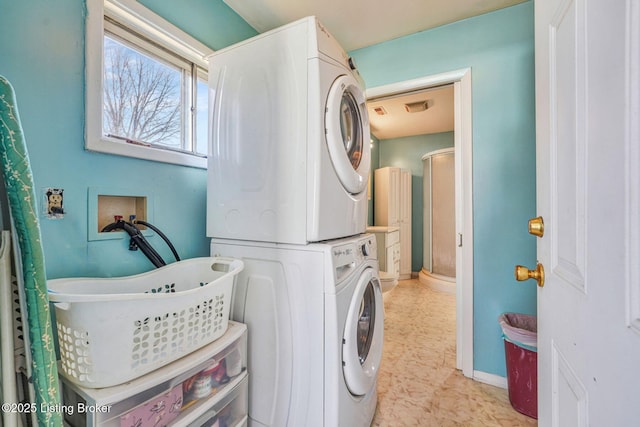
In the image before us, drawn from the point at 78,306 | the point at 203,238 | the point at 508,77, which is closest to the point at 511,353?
the point at 508,77

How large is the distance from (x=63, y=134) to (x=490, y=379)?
8.61 ft

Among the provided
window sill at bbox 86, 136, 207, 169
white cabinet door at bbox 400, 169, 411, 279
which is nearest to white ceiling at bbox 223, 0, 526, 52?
window sill at bbox 86, 136, 207, 169

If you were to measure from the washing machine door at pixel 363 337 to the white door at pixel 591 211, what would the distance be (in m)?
0.60

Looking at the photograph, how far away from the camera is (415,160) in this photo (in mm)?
4824

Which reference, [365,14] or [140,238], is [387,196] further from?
[140,238]

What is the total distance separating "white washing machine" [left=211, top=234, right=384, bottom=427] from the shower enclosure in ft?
10.4

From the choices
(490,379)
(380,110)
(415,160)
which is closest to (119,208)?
(490,379)

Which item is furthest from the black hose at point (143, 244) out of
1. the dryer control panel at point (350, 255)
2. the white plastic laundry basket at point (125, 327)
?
the dryer control panel at point (350, 255)

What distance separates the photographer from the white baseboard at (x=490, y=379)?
1727 millimetres

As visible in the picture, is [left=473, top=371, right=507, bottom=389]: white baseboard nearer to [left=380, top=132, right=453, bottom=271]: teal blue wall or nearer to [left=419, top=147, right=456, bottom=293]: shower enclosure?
[left=419, top=147, right=456, bottom=293]: shower enclosure

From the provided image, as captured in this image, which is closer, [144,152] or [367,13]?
[144,152]

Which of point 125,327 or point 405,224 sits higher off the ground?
point 405,224

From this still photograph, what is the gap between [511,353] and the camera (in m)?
1.54

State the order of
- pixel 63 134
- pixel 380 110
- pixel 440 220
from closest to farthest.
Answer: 1. pixel 63 134
2. pixel 380 110
3. pixel 440 220
